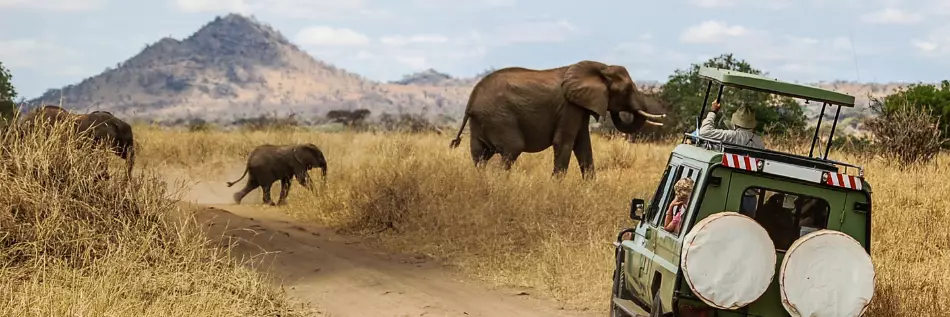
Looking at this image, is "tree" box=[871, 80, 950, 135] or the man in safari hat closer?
the man in safari hat

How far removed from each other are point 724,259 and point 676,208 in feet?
2.95

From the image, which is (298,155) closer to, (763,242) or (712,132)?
(712,132)

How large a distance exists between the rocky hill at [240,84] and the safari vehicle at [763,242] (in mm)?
79848

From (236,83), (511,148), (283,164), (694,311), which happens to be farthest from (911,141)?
(236,83)

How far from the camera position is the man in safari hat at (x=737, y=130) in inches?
346

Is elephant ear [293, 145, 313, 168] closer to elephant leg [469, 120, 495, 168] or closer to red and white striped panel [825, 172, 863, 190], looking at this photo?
elephant leg [469, 120, 495, 168]

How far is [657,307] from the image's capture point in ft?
25.1

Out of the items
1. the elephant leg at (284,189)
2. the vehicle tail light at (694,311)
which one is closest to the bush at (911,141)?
the elephant leg at (284,189)

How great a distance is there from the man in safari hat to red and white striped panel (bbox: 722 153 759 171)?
4.37 ft

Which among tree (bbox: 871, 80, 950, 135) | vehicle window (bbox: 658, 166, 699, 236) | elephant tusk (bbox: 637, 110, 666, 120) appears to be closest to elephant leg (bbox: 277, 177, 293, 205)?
elephant tusk (bbox: 637, 110, 666, 120)

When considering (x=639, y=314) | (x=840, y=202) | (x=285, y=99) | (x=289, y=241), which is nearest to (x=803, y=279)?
(x=840, y=202)

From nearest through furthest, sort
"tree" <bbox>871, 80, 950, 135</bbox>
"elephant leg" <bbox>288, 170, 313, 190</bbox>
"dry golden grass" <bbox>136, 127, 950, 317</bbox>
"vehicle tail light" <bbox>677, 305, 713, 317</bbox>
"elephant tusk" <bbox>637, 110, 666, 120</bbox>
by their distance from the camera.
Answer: "vehicle tail light" <bbox>677, 305, 713, 317</bbox>, "dry golden grass" <bbox>136, 127, 950, 317</bbox>, "elephant tusk" <bbox>637, 110, 666, 120</bbox>, "elephant leg" <bbox>288, 170, 313, 190</bbox>, "tree" <bbox>871, 80, 950, 135</bbox>

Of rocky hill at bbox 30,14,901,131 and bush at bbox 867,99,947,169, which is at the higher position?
bush at bbox 867,99,947,169

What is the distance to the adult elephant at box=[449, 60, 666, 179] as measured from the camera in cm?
1708
